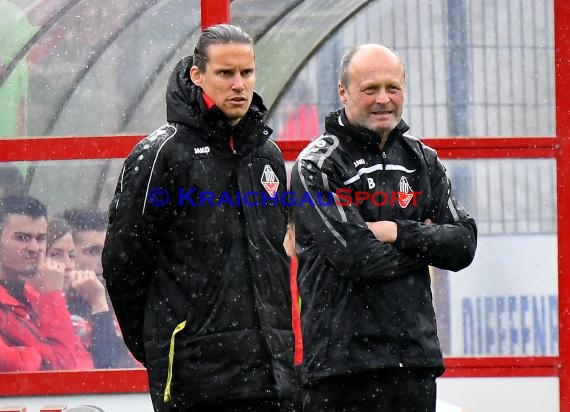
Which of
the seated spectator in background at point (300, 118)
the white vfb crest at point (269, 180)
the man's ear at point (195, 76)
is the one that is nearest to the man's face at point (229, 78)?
the man's ear at point (195, 76)

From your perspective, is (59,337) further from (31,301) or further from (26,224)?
(26,224)

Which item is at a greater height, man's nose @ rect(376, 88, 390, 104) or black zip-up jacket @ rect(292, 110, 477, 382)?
man's nose @ rect(376, 88, 390, 104)

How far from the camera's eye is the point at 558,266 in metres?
6.90

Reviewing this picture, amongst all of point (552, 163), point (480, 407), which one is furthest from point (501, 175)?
point (480, 407)

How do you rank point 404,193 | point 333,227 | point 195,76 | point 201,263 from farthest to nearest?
point 404,193, point 333,227, point 195,76, point 201,263

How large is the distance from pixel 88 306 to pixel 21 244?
1.57 ft

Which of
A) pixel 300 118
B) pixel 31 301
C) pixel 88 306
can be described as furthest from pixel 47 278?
pixel 300 118

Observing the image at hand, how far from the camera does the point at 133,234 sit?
445 centimetres

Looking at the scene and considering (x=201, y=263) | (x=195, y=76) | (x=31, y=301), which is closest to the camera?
(x=201, y=263)

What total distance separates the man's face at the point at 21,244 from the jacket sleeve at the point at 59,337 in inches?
7.2

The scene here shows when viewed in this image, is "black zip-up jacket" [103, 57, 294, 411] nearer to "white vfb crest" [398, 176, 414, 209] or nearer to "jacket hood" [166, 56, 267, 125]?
"jacket hood" [166, 56, 267, 125]

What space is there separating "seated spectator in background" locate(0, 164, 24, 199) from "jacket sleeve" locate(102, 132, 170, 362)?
243cm

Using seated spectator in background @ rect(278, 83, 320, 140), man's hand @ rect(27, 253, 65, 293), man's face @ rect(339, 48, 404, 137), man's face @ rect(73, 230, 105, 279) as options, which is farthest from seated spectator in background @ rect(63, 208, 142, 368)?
man's face @ rect(339, 48, 404, 137)

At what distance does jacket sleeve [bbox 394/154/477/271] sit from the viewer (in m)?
4.82
